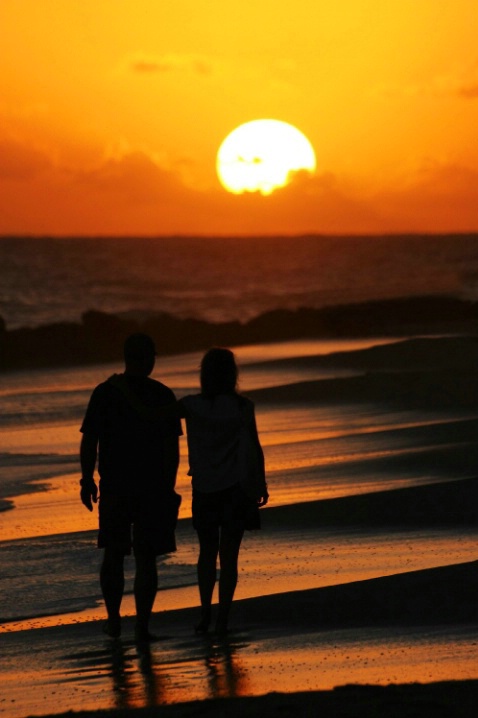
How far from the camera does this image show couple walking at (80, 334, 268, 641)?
7141 mm

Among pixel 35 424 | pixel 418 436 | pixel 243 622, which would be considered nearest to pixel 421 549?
pixel 243 622

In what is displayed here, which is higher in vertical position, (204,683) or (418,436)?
(418,436)

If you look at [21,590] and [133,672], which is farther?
[21,590]

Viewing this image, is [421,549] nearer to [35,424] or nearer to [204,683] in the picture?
[204,683]

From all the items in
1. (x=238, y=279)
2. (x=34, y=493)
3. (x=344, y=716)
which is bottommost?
(x=344, y=716)

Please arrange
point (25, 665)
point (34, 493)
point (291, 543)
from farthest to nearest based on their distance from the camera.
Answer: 1. point (34, 493)
2. point (291, 543)
3. point (25, 665)

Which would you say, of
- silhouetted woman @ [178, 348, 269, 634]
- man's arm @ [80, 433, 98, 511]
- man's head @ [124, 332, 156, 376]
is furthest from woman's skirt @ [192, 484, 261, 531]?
man's head @ [124, 332, 156, 376]

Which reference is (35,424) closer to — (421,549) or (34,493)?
(34,493)

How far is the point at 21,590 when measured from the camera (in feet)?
28.2

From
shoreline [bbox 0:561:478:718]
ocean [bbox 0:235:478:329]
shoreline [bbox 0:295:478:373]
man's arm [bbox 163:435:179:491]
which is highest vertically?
ocean [bbox 0:235:478:329]

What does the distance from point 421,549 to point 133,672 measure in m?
3.24

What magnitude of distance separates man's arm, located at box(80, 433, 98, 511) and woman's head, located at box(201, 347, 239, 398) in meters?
0.65

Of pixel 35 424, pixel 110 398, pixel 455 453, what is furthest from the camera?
pixel 35 424

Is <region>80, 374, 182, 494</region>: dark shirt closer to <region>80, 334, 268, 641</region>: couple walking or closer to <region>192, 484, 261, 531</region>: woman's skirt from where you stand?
<region>80, 334, 268, 641</region>: couple walking
